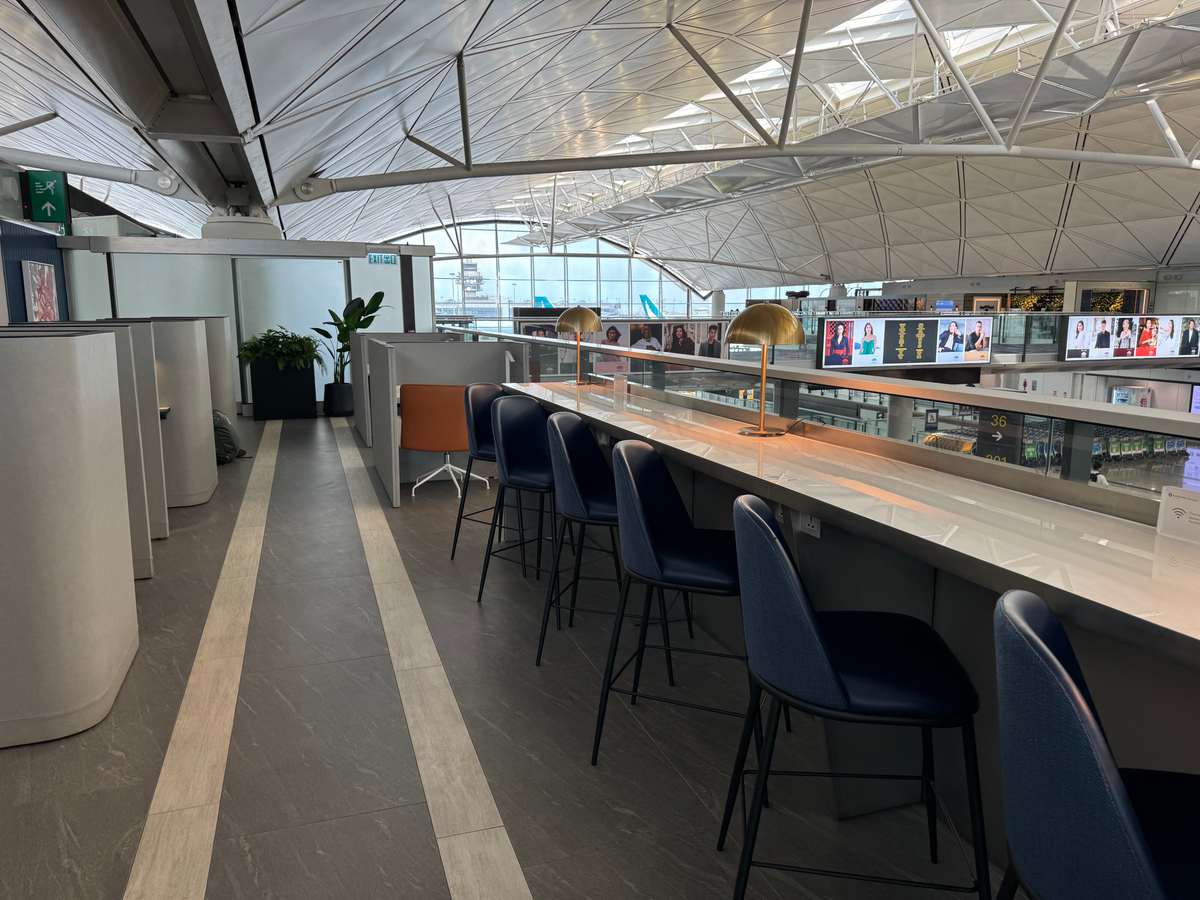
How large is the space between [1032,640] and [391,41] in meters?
8.31

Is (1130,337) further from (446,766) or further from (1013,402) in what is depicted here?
(446,766)

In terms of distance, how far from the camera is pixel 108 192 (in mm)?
20344

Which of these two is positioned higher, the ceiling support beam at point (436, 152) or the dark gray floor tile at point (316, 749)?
the ceiling support beam at point (436, 152)

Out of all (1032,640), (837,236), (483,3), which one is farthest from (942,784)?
(837,236)

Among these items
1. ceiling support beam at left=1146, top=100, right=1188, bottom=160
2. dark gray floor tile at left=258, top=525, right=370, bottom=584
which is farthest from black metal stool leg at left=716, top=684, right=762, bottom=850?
ceiling support beam at left=1146, top=100, right=1188, bottom=160

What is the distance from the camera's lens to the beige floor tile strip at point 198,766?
1.99 m

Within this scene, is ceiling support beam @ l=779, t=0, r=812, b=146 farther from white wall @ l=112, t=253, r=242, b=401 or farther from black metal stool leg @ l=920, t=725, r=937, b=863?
black metal stool leg @ l=920, t=725, r=937, b=863

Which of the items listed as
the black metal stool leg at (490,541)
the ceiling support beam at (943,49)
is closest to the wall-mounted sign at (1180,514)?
the black metal stool leg at (490,541)

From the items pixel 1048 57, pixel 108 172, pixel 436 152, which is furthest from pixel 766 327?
pixel 108 172

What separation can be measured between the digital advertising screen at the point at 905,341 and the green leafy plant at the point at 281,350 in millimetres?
6685

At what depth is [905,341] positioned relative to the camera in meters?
9.42

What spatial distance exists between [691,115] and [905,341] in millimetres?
13747

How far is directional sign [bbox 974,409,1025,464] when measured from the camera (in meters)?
2.14

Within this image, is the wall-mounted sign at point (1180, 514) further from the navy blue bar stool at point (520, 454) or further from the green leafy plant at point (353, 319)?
the green leafy plant at point (353, 319)
